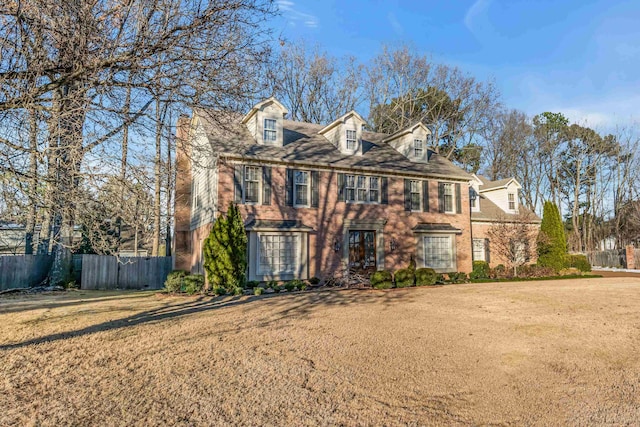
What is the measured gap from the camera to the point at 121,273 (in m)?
19.1

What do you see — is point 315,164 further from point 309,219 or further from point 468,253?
point 468,253

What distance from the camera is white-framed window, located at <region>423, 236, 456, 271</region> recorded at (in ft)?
61.2

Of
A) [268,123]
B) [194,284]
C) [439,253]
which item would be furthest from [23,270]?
[439,253]

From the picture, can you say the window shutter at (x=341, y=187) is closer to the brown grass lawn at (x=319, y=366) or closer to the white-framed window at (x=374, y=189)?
the white-framed window at (x=374, y=189)

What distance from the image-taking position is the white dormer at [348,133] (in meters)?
18.3

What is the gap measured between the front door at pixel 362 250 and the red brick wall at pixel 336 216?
57cm

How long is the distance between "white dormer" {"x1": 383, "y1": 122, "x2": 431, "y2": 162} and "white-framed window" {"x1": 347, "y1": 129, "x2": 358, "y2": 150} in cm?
301

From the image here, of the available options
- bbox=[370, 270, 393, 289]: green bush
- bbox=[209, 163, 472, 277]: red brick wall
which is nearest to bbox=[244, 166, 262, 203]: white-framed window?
bbox=[209, 163, 472, 277]: red brick wall

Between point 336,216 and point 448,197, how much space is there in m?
6.22

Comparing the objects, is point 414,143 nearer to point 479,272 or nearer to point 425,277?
point 479,272

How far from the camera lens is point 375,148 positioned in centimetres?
2019

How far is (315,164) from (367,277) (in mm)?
4933

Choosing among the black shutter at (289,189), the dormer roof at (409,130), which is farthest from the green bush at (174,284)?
the dormer roof at (409,130)

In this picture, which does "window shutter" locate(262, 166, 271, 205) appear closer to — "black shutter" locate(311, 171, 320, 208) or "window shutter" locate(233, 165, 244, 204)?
"window shutter" locate(233, 165, 244, 204)
